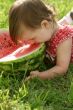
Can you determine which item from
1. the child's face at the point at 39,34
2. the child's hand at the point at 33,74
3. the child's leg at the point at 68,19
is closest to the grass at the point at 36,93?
the child's hand at the point at 33,74

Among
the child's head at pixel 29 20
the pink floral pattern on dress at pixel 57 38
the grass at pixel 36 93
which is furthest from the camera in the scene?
the pink floral pattern on dress at pixel 57 38

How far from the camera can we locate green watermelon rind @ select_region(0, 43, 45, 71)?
131 inches

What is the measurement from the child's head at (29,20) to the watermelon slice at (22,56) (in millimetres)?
132

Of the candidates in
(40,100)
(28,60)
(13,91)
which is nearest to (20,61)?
(28,60)

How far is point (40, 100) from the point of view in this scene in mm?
2920

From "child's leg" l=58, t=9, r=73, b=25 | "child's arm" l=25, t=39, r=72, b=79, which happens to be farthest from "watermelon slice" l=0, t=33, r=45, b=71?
"child's leg" l=58, t=9, r=73, b=25

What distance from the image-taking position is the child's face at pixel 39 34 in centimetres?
333

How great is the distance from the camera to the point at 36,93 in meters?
3.08

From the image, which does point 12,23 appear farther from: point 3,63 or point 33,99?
point 33,99

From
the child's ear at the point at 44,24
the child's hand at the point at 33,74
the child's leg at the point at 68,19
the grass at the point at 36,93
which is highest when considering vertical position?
the child's leg at the point at 68,19

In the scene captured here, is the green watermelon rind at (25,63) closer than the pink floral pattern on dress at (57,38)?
Yes

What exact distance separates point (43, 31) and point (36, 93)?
1.98ft

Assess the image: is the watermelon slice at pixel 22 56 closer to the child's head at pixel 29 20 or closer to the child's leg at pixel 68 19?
the child's head at pixel 29 20

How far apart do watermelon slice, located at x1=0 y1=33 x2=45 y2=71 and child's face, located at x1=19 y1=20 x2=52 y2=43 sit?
8 centimetres
